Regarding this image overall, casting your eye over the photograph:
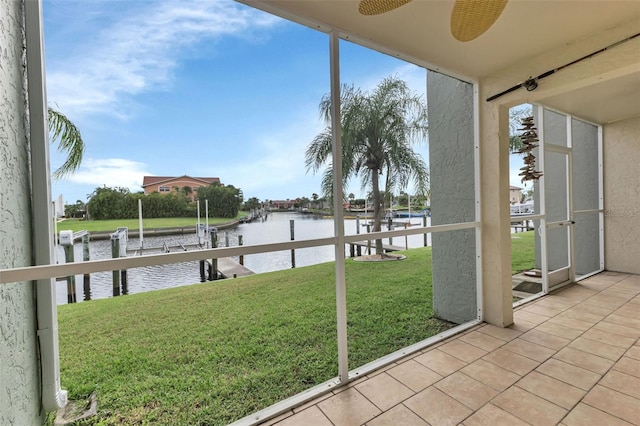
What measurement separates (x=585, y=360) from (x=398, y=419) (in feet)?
5.13

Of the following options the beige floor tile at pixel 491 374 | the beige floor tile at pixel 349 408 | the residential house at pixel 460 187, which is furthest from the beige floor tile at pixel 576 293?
the beige floor tile at pixel 349 408

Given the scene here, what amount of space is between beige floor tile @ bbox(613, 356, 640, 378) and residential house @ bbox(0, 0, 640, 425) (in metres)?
0.03

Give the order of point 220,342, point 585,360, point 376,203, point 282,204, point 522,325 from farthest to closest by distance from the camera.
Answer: point 376,203, point 220,342, point 522,325, point 282,204, point 585,360

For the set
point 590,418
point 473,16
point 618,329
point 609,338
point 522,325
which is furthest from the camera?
point 522,325

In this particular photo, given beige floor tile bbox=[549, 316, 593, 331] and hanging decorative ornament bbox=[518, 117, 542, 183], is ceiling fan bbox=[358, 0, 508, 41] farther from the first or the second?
beige floor tile bbox=[549, 316, 593, 331]

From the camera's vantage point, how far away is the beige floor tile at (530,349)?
2129mm

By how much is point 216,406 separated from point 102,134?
177 cm

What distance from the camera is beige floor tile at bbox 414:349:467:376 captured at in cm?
200

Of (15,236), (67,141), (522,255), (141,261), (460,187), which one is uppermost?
(67,141)

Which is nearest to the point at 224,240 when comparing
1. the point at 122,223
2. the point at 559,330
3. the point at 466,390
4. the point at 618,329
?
the point at 122,223

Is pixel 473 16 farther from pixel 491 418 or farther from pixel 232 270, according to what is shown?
pixel 232 270

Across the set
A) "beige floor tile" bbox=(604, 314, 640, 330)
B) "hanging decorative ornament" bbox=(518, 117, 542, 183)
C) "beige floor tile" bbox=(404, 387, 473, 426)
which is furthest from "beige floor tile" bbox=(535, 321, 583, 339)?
"hanging decorative ornament" bbox=(518, 117, 542, 183)

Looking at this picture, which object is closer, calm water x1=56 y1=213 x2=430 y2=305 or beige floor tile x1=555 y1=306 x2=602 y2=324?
calm water x1=56 y1=213 x2=430 y2=305

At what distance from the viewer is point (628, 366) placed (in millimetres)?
1963
